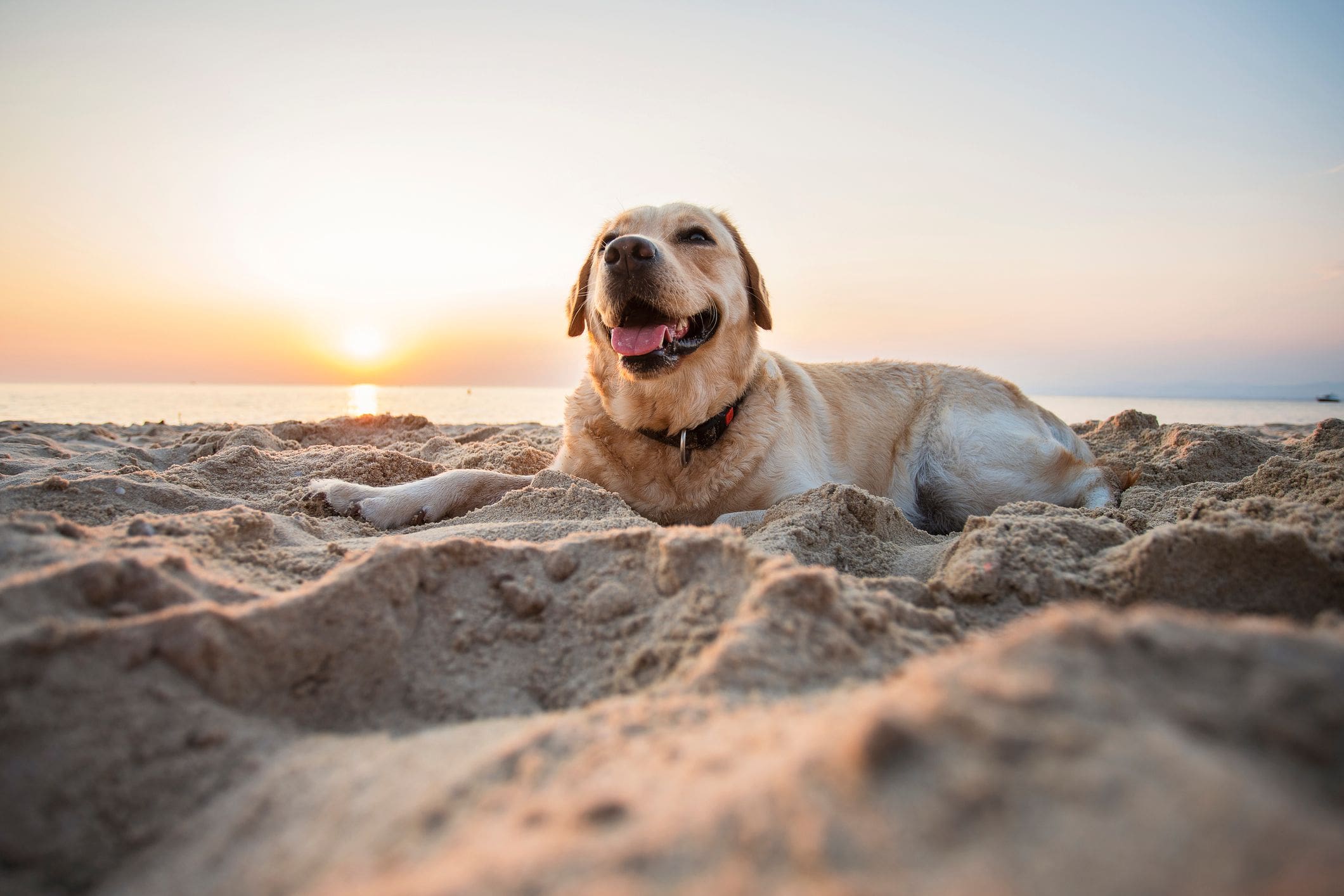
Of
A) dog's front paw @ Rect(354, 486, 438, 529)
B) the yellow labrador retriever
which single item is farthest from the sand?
the yellow labrador retriever

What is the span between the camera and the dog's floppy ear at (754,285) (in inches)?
145

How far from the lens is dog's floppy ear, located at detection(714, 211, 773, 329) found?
3686 mm

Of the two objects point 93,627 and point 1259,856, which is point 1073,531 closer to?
point 1259,856

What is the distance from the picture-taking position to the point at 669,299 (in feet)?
9.61

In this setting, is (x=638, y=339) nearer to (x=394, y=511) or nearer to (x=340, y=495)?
(x=394, y=511)

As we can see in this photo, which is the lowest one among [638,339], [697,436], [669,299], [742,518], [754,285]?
[742,518]

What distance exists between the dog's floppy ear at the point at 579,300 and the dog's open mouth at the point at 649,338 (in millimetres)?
819

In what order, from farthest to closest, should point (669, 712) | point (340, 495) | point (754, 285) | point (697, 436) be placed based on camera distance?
point (754, 285) < point (697, 436) < point (340, 495) < point (669, 712)

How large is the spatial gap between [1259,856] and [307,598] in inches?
48.7

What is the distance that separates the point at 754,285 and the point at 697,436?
42.8 inches

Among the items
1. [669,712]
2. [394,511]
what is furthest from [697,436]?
[669,712]

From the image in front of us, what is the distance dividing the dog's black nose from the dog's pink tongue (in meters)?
0.29

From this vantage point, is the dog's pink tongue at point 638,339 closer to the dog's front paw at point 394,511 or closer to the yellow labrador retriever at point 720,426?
the yellow labrador retriever at point 720,426

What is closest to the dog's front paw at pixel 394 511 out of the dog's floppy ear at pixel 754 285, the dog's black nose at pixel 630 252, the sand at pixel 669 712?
the sand at pixel 669 712
